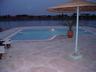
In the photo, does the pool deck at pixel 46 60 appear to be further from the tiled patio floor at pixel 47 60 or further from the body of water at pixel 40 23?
the body of water at pixel 40 23

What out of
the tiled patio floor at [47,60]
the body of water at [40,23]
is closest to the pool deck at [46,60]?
the tiled patio floor at [47,60]

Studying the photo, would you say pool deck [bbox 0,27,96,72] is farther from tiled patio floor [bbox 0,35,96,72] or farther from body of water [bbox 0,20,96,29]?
body of water [bbox 0,20,96,29]

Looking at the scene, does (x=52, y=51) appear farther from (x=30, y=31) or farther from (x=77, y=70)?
(x=30, y=31)

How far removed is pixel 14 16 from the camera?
2073 cm

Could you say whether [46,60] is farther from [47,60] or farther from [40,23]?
[40,23]

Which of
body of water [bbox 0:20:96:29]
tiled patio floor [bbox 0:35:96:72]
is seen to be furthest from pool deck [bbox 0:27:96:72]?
body of water [bbox 0:20:96:29]

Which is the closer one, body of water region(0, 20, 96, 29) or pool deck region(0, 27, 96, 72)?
pool deck region(0, 27, 96, 72)

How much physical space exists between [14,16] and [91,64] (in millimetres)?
15941

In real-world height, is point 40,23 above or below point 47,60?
below

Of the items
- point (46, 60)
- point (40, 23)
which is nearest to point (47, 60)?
point (46, 60)

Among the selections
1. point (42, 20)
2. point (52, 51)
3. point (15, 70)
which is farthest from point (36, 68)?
point (42, 20)

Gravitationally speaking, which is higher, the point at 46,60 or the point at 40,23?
the point at 46,60

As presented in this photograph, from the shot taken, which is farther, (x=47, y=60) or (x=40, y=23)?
(x=40, y=23)

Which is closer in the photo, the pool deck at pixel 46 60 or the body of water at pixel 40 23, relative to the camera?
the pool deck at pixel 46 60
